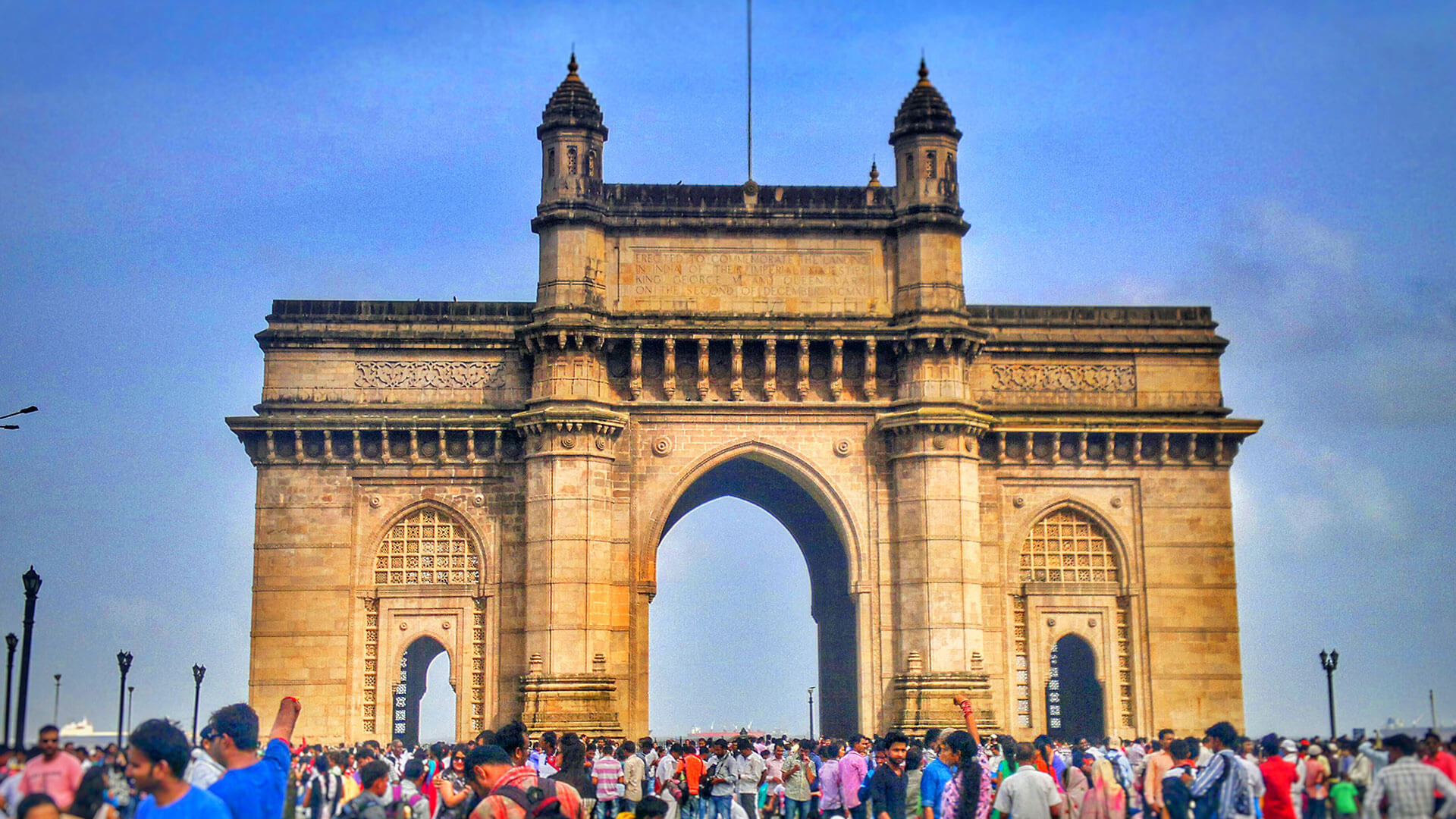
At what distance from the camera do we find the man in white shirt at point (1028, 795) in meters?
15.5

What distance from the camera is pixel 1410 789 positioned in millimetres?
15203

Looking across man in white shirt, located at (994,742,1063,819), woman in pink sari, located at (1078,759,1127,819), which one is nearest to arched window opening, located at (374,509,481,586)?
woman in pink sari, located at (1078,759,1127,819)

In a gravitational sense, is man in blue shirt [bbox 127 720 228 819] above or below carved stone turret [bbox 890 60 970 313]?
below

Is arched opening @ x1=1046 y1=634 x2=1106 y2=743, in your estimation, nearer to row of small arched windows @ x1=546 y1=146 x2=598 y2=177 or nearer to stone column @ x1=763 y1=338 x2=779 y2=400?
stone column @ x1=763 y1=338 x2=779 y2=400

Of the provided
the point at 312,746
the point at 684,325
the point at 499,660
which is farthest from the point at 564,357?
the point at 312,746

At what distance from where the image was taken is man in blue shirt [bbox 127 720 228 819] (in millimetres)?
9055

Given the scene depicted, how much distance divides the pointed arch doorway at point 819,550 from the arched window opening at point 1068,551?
4228 mm

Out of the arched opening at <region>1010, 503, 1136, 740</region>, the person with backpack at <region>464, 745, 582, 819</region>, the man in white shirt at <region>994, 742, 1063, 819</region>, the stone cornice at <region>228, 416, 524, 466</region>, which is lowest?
the man in white shirt at <region>994, 742, 1063, 819</region>

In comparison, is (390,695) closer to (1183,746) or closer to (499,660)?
(499,660)

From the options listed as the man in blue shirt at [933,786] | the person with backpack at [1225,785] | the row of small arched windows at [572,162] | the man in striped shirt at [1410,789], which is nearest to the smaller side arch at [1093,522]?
the row of small arched windows at [572,162]

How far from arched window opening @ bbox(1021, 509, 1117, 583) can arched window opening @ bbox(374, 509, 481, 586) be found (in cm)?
1227

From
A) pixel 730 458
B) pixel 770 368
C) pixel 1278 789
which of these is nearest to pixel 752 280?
pixel 770 368

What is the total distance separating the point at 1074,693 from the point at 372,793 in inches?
1116

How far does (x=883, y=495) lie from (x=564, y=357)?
744cm
